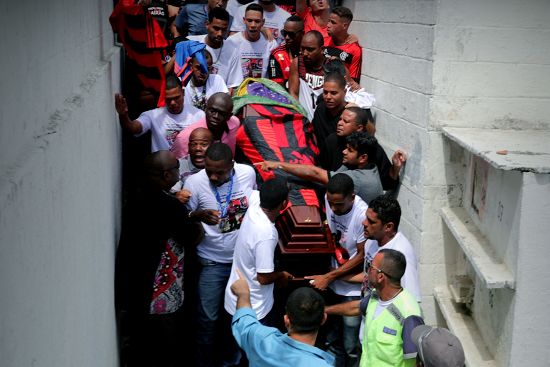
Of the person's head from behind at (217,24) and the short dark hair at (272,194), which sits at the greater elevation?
the person's head from behind at (217,24)

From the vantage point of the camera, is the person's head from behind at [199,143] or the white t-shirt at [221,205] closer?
the white t-shirt at [221,205]

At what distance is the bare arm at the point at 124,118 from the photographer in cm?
615

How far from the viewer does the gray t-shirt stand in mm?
6203

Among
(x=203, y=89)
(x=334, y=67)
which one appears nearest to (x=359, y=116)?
(x=334, y=67)

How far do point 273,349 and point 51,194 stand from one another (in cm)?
193

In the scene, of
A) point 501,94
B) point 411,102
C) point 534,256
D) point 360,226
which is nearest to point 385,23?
point 411,102

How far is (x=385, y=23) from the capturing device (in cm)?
745

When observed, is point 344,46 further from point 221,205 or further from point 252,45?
point 221,205

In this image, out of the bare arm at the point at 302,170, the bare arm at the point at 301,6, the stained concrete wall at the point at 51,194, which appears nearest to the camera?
the stained concrete wall at the point at 51,194

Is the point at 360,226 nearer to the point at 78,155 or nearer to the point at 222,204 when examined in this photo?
the point at 222,204

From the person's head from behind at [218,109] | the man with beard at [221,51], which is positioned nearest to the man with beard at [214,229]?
the person's head from behind at [218,109]

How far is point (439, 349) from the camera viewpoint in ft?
12.7

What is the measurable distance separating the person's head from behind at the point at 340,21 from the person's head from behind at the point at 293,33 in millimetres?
359

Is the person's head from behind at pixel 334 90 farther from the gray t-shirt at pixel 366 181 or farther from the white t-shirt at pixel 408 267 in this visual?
the white t-shirt at pixel 408 267
